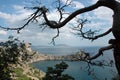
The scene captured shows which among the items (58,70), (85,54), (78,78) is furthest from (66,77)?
(78,78)

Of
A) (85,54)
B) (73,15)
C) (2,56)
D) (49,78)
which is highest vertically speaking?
(73,15)

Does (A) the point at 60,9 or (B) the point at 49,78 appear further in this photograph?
(B) the point at 49,78

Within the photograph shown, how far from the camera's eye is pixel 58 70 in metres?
35.9

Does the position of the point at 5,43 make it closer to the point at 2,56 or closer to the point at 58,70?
the point at 2,56

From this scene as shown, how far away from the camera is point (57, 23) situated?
21.8 ft

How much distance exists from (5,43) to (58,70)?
784 centimetres

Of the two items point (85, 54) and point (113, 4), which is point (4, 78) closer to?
point (85, 54)

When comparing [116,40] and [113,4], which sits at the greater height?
[113,4]

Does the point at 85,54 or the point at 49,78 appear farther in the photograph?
the point at 49,78

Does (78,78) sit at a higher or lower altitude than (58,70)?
lower

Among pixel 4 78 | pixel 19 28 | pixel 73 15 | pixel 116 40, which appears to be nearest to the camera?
pixel 116 40

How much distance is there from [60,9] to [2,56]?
24.6 metres

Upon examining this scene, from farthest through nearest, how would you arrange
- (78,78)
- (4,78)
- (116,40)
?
(78,78)
(4,78)
(116,40)

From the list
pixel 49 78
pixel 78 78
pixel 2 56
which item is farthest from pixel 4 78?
pixel 78 78
